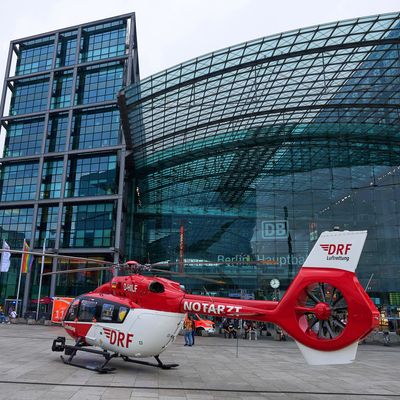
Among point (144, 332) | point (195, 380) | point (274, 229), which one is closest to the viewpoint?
point (195, 380)

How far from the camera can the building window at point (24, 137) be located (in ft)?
173

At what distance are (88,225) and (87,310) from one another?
3308 centimetres

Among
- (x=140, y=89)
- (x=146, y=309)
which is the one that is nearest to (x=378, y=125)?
(x=140, y=89)

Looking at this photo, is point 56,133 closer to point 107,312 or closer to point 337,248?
point 107,312

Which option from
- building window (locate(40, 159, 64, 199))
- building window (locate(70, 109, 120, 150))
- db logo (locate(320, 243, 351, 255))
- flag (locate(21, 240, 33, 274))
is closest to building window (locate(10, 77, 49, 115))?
building window (locate(70, 109, 120, 150))

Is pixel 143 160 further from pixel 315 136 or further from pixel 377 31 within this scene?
pixel 377 31

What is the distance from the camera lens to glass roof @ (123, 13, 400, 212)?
3341cm

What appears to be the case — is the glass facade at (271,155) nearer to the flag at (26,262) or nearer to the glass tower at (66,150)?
the glass tower at (66,150)

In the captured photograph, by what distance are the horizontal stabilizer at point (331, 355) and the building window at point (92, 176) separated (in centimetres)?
3920

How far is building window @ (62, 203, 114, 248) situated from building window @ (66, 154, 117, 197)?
1760mm

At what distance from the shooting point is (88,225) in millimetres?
47188

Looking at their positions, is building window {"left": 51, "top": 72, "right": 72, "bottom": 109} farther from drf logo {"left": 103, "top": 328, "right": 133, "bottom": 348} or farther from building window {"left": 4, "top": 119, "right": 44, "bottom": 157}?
drf logo {"left": 103, "top": 328, "right": 133, "bottom": 348}

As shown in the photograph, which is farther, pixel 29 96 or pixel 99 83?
pixel 29 96

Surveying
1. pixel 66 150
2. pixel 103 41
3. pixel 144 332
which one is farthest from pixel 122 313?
pixel 103 41
